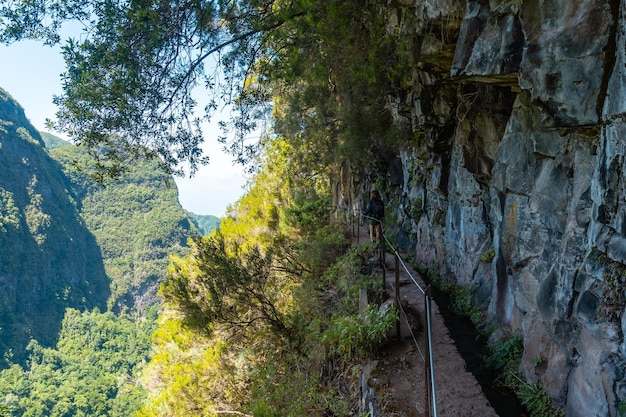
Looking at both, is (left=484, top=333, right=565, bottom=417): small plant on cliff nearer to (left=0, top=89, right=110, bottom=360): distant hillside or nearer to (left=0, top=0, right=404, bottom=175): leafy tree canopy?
(left=0, top=0, right=404, bottom=175): leafy tree canopy

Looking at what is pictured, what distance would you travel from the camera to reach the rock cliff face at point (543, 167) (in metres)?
3.06

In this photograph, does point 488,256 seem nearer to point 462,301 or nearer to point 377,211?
point 462,301

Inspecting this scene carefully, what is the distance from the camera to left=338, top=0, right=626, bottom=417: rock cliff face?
10.1 ft

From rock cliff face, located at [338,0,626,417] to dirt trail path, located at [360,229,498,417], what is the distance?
749mm

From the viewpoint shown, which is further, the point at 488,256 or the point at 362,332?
the point at 488,256

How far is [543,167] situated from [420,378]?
276 cm

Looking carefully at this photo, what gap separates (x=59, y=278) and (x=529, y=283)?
358 ft

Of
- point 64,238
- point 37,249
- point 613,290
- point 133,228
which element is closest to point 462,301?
point 613,290

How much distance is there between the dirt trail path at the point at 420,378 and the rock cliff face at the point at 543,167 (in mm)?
749

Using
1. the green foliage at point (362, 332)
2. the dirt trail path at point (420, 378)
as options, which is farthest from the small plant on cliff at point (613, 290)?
the green foliage at point (362, 332)

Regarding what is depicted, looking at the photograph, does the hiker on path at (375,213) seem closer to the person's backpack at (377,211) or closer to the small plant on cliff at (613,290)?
the person's backpack at (377,211)

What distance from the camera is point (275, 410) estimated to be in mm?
6352

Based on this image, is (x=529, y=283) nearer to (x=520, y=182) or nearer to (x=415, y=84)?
(x=520, y=182)

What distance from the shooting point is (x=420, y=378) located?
4457mm
